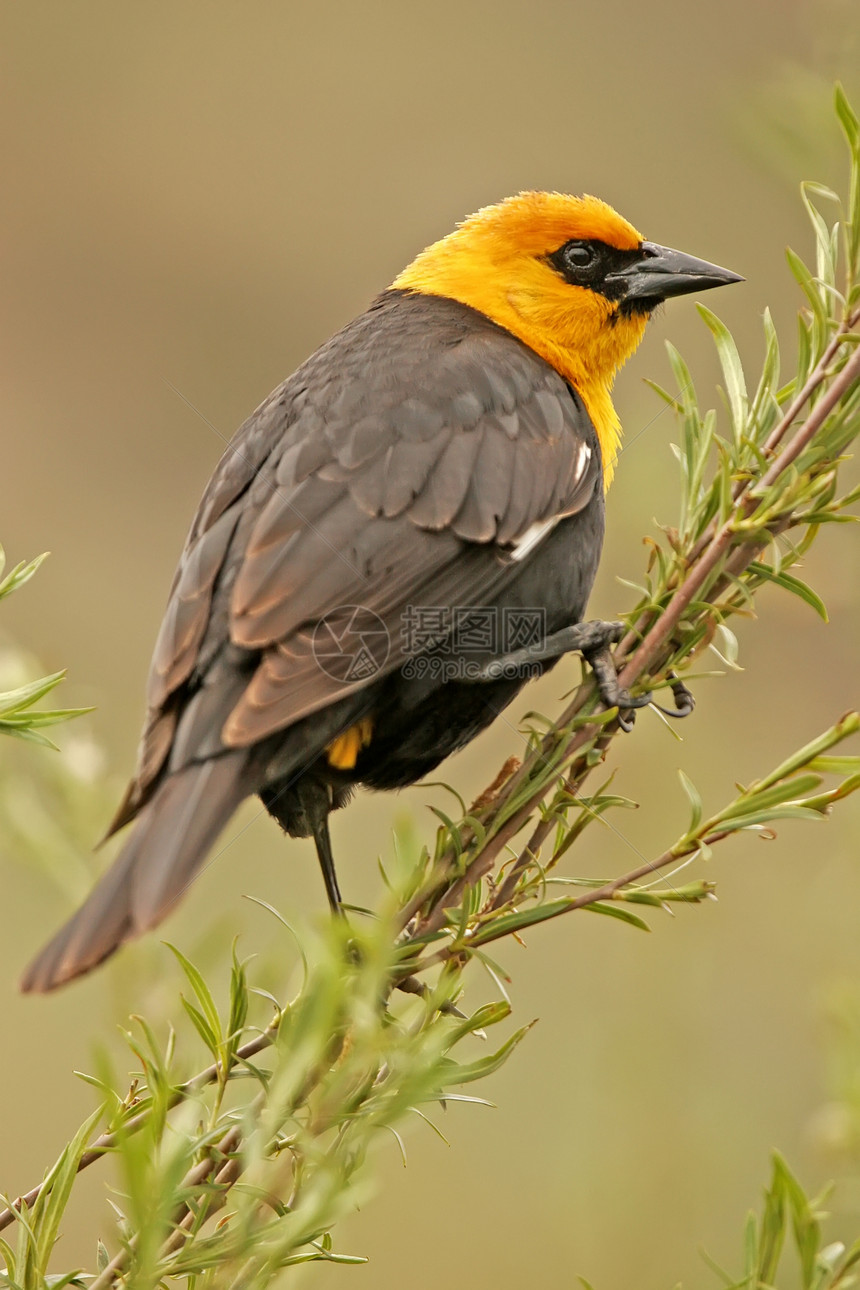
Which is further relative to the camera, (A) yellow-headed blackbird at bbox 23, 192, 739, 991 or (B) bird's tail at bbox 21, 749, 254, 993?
(A) yellow-headed blackbird at bbox 23, 192, 739, 991

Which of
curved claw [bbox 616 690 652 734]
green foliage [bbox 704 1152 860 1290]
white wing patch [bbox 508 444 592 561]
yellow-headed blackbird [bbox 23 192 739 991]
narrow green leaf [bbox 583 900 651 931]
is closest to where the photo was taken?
green foliage [bbox 704 1152 860 1290]

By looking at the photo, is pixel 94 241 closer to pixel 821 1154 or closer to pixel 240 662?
pixel 240 662

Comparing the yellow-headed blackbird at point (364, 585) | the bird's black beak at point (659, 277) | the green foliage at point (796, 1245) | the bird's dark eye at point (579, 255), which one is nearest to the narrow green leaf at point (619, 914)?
the green foliage at point (796, 1245)

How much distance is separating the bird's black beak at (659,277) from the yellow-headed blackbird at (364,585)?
0.32ft

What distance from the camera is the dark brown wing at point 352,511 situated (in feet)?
7.86

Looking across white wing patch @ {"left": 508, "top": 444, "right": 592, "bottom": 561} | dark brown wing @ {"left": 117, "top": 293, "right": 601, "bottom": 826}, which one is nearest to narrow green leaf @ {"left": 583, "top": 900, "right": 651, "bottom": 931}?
dark brown wing @ {"left": 117, "top": 293, "right": 601, "bottom": 826}

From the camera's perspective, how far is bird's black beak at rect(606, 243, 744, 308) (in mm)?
3633

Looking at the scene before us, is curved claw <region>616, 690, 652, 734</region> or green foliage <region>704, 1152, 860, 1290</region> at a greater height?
curved claw <region>616, 690, 652, 734</region>

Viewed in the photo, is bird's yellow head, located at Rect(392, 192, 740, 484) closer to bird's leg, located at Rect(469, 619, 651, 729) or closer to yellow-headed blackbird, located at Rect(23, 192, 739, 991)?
yellow-headed blackbird, located at Rect(23, 192, 739, 991)

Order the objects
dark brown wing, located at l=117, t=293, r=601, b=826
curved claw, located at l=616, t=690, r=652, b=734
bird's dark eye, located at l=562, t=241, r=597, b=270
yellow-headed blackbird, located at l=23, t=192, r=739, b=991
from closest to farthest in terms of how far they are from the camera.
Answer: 1. curved claw, located at l=616, t=690, r=652, b=734
2. yellow-headed blackbird, located at l=23, t=192, r=739, b=991
3. dark brown wing, located at l=117, t=293, r=601, b=826
4. bird's dark eye, located at l=562, t=241, r=597, b=270

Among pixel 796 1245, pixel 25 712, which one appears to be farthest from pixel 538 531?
pixel 796 1245

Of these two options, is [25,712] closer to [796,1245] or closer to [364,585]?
[364,585]

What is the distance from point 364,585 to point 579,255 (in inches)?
65.5

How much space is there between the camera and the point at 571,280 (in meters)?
3.74
